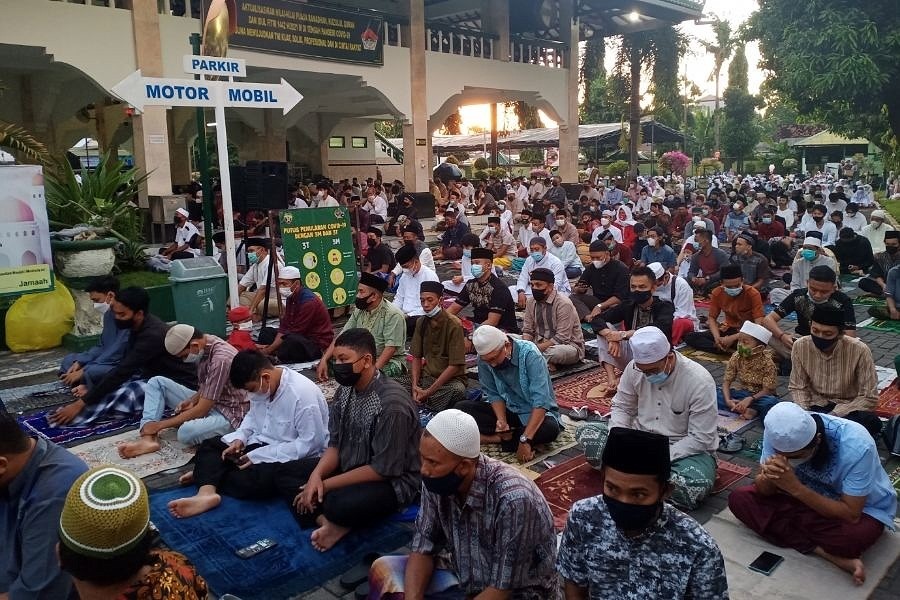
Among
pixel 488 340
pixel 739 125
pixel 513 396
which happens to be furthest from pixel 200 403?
pixel 739 125

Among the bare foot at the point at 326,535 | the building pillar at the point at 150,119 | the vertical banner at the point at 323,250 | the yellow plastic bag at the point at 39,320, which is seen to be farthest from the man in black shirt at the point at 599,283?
the building pillar at the point at 150,119

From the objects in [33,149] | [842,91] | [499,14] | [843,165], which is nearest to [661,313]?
[33,149]

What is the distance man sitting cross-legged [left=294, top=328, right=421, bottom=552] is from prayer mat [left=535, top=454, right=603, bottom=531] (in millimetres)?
881

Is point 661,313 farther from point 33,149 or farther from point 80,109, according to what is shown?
point 80,109

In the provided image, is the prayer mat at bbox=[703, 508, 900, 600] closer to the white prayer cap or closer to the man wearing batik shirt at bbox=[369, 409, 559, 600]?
the man wearing batik shirt at bbox=[369, 409, 559, 600]

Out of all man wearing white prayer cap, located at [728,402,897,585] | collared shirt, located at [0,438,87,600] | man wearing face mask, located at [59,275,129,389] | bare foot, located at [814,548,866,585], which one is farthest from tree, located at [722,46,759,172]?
collared shirt, located at [0,438,87,600]

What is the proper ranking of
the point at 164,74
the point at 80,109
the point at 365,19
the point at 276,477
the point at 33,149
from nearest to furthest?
the point at 276,477, the point at 33,149, the point at 164,74, the point at 365,19, the point at 80,109

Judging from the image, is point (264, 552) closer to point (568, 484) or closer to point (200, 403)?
point (200, 403)

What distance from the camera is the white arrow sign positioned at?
7727mm

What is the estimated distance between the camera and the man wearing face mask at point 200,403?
501 cm

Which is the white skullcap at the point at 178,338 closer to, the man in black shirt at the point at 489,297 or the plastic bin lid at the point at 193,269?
the plastic bin lid at the point at 193,269

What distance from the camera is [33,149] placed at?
8977 millimetres

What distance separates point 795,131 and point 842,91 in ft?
143

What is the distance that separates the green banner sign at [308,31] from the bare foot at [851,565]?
41.6 feet
